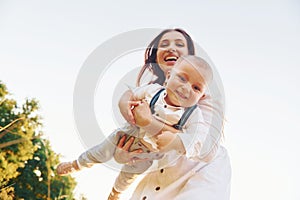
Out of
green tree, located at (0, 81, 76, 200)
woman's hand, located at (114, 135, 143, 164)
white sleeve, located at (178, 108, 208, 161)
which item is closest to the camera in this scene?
white sleeve, located at (178, 108, 208, 161)

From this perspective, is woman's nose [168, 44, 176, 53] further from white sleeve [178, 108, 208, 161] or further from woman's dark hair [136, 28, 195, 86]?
white sleeve [178, 108, 208, 161]

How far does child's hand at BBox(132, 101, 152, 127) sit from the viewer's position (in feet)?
2.45

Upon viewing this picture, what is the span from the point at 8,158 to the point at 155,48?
161 cm

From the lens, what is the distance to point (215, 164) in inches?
31.7

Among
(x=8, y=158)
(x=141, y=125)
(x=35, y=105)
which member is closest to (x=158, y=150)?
(x=141, y=125)

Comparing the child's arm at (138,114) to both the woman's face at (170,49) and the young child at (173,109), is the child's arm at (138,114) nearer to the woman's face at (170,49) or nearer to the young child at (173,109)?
the young child at (173,109)

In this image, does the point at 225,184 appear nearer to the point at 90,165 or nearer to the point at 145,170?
the point at 145,170

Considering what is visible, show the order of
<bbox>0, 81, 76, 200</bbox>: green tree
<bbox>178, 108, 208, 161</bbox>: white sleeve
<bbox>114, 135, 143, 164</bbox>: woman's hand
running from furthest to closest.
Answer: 1. <bbox>0, 81, 76, 200</bbox>: green tree
2. <bbox>114, 135, 143, 164</bbox>: woman's hand
3. <bbox>178, 108, 208, 161</bbox>: white sleeve

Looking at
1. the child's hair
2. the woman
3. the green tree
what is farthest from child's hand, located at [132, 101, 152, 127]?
the green tree

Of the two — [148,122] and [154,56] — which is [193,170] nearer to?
[148,122]

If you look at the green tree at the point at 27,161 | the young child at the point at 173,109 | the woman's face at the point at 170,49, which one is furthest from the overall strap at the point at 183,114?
the green tree at the point at 27,161

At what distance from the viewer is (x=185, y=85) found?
0.78 meters

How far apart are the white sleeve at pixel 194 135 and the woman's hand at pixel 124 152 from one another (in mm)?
114

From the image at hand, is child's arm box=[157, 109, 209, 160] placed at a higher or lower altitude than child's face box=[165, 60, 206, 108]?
lower
